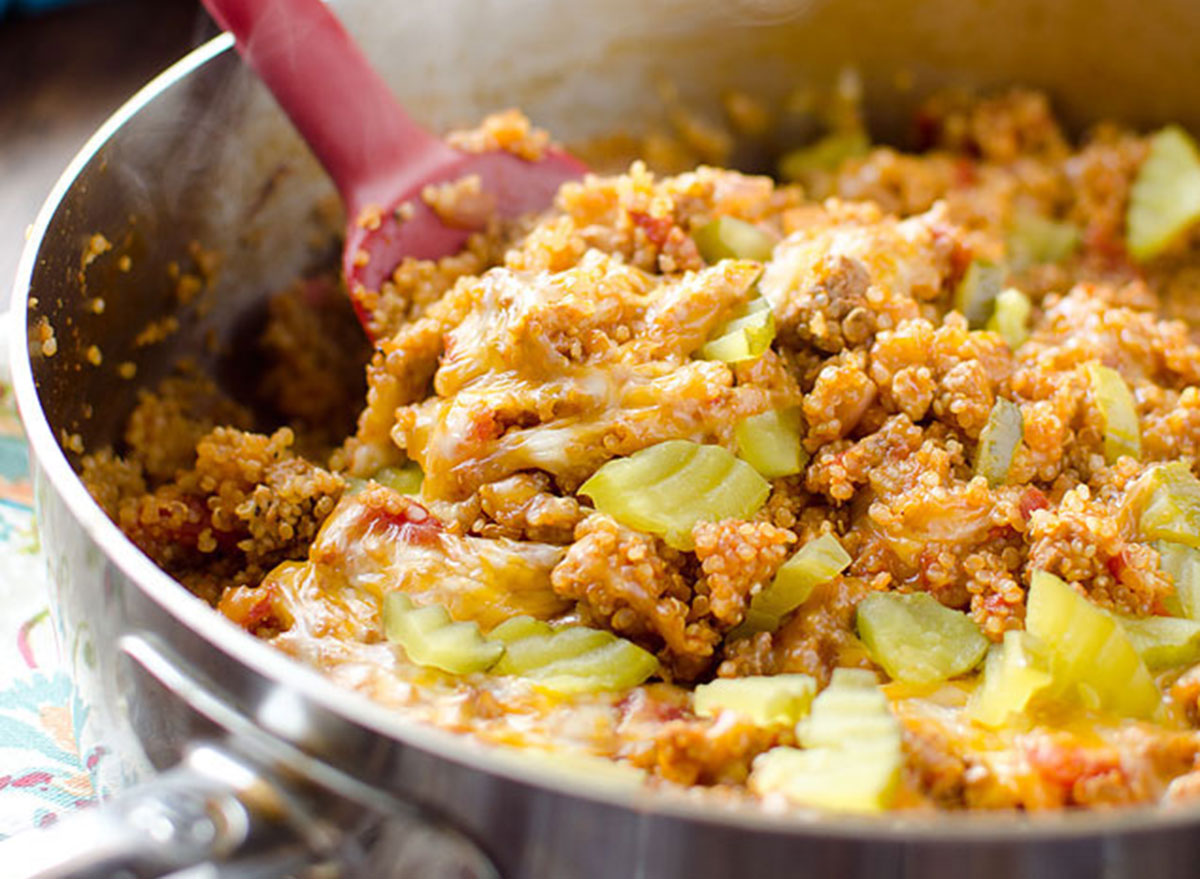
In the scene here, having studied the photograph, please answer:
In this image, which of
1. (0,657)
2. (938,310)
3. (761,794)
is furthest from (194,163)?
(761,794)

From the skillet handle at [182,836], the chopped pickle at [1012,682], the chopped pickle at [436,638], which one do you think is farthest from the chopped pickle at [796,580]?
the skillet handle at [182,836]

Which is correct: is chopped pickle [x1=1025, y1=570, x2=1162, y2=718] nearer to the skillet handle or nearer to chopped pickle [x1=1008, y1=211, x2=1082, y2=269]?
the skillet handle

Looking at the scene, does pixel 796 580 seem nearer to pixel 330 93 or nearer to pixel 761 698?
pixel 761 698

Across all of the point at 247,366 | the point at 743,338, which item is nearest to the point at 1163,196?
the point at 743,338

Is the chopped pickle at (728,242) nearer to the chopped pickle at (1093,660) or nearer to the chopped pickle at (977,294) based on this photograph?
the chopped pickle at (977,294)

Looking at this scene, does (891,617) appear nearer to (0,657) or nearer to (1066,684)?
(1066,684)

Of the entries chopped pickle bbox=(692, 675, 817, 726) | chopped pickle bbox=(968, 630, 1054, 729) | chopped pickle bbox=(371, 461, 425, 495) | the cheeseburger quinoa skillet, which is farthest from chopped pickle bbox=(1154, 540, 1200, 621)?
chopped pickle bbox=(371, 461, 425, 495)
